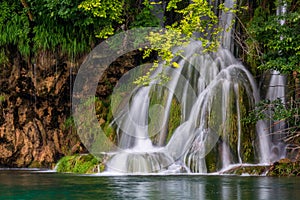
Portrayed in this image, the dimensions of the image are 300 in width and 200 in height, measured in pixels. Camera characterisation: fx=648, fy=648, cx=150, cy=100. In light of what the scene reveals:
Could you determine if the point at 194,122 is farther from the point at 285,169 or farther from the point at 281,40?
the point at 281,40

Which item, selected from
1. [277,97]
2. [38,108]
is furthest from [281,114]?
[38,108]

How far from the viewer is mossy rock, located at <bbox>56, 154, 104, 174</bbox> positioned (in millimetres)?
16344

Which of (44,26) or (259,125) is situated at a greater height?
(44,26)

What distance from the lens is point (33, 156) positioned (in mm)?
20766

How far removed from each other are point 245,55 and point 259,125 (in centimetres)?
266

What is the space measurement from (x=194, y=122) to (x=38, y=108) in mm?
6469

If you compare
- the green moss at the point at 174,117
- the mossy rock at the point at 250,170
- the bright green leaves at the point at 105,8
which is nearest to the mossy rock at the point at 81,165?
the green moss at the point at 174,117

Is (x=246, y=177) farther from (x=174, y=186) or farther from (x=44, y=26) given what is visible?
(x=44, y=26)

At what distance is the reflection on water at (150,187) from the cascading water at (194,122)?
4.62 ft

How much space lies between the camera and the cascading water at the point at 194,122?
15.9 metres

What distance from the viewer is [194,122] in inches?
651

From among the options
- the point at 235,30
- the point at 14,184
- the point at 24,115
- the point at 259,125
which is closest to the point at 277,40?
the point at 259,125

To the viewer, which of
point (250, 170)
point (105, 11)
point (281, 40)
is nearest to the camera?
point (250, 170)

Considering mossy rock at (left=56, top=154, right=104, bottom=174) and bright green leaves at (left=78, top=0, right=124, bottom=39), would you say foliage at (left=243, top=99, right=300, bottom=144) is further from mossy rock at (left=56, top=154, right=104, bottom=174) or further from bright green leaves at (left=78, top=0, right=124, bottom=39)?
bright green leaves at (left=78, top=0, right=124, bottom=39)
